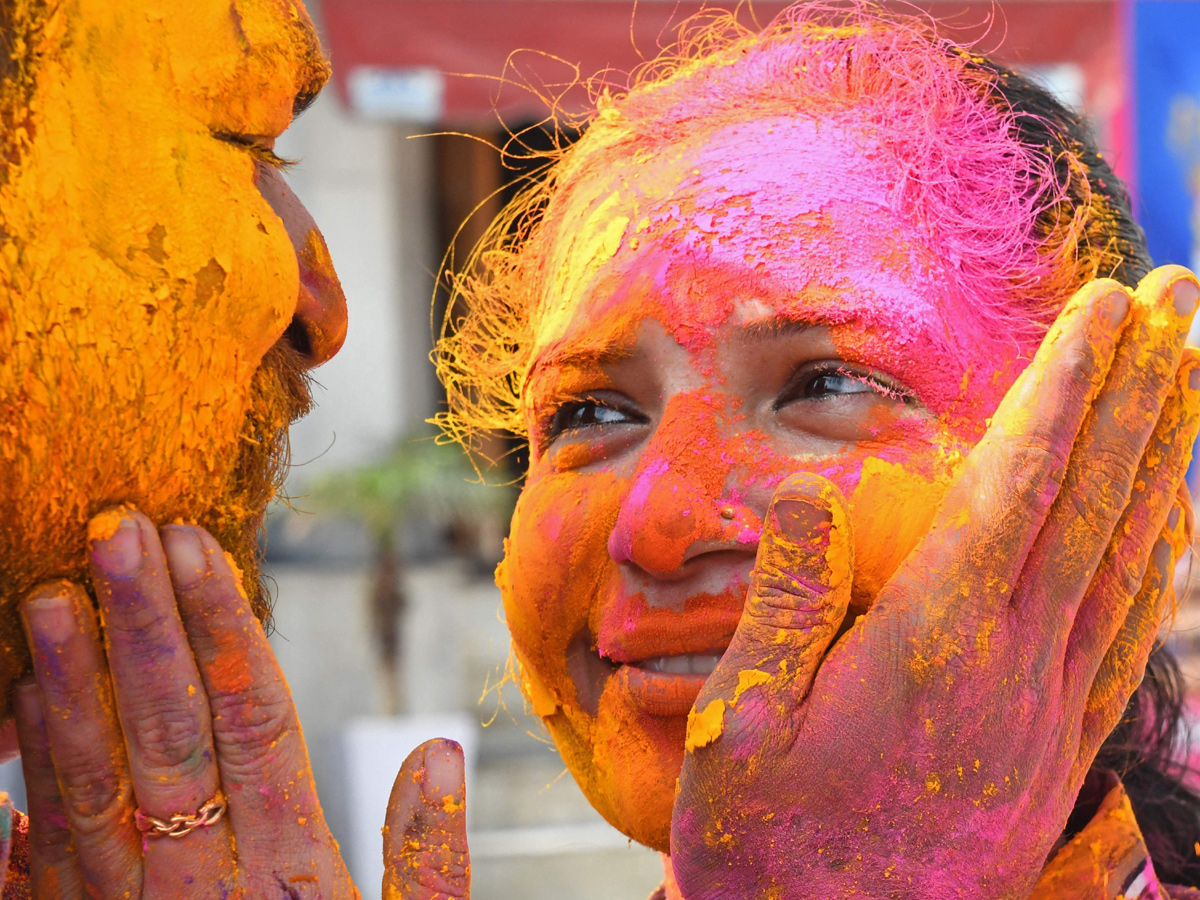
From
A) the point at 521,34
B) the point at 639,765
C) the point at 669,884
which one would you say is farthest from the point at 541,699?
Result: the point at 521,34

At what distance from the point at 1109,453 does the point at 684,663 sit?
55 cm

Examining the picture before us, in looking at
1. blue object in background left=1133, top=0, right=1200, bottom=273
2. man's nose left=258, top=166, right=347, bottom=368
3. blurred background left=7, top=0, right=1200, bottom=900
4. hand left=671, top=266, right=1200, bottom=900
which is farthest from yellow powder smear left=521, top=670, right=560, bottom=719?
blue object in background left=1133, top=0, right=1200, bottom=273

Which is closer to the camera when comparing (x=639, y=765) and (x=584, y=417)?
(x=639, y=765)

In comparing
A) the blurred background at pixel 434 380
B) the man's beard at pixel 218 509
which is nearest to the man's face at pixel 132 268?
the man's beard at pixel 218 509

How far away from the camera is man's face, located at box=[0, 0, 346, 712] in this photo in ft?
3.10

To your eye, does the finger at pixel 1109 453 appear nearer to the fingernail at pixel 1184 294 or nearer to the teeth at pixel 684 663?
the fingernail at pixel 1184 294

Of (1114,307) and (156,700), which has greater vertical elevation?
(1114,307)

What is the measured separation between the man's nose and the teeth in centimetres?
55

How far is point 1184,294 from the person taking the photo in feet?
4.17

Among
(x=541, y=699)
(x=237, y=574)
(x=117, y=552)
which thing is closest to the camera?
(x=117, y=552)

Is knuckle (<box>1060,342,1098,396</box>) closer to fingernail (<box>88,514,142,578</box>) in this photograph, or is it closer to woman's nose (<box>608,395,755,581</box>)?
woman's nose (<box>608,395,755,581</box>)

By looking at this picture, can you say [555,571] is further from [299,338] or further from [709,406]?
[299,338]

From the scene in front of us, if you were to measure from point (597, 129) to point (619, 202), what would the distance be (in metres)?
0.30

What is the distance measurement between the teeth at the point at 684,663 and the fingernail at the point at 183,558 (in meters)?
0.61
